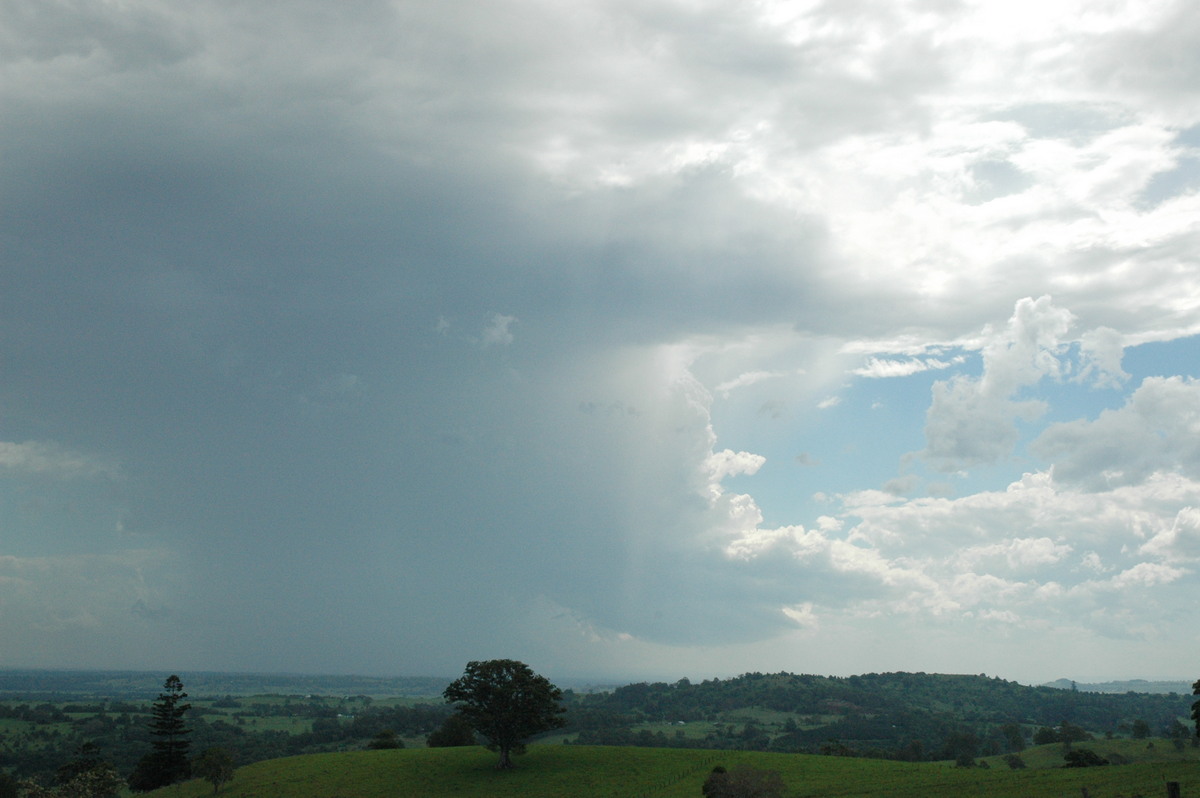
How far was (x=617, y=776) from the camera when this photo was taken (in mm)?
100938

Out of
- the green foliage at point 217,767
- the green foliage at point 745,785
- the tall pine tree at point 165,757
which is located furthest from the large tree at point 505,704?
the tall pine tree at point 165,757

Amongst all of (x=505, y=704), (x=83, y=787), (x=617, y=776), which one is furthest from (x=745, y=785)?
(x=83, y=787)

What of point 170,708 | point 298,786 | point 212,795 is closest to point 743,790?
point 298,786

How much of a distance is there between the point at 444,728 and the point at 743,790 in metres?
96.4

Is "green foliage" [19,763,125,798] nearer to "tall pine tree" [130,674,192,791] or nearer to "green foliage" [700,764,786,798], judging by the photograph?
"tall pine tree" [130,674,192,791]

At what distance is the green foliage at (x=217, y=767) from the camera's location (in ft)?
347

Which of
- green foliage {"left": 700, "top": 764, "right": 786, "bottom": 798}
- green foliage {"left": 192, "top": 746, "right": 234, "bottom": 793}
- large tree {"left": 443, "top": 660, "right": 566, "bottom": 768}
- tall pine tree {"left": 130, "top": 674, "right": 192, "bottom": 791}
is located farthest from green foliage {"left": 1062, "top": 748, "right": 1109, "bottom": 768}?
tall pine tree {"left": 130, "top": 674, "right": 192, "bottom": 791}

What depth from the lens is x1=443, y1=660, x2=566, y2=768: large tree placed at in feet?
358

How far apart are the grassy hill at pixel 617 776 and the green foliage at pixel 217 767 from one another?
1.97m

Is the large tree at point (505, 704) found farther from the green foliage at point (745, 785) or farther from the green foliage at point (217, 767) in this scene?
the green foliage at point (745, 785)

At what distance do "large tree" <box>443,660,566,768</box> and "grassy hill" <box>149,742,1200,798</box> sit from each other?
4.73 metres

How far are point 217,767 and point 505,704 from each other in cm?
3927

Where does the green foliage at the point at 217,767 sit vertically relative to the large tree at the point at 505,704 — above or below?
below

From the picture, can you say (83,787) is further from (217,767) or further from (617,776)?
(617,776)
